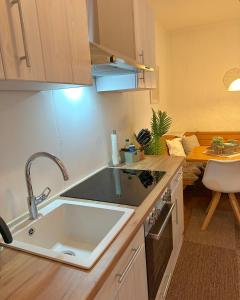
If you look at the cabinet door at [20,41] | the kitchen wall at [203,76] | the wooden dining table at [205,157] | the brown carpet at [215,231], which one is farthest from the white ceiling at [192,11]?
the brown carpet at [215,231]

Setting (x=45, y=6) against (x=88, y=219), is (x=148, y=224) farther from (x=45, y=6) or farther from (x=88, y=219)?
(x=45, y=6)

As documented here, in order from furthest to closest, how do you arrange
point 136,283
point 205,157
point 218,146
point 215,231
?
point 218,146 < point 205,157 < point 215,231 < point 136,283

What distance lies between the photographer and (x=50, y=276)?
0.81m

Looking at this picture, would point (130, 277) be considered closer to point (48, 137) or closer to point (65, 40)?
point (48, 137)

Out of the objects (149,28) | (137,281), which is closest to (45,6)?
(137,281)

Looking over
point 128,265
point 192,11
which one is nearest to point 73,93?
point 128,265

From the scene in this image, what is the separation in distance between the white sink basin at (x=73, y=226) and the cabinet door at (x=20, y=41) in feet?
2.44

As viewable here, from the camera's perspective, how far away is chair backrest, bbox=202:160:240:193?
7.68 ft

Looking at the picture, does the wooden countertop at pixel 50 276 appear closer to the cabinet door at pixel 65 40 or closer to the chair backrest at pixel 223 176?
the cabinet door at pixel 65 40

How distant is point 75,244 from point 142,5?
1.92 m

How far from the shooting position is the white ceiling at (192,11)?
311cm

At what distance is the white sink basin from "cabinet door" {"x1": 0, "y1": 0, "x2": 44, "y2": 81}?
0.74 m

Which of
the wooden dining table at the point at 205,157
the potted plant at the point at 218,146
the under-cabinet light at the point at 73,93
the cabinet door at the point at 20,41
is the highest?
the cabinet door at the point at 20,41

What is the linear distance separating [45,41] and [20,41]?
13 cm
